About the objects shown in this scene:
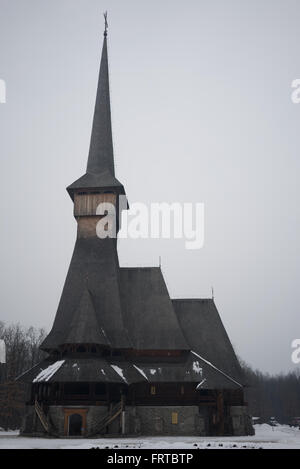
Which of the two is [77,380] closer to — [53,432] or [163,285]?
[53,432]

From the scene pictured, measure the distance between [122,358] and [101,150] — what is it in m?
18.9

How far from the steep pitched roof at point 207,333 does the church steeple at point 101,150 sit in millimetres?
11517

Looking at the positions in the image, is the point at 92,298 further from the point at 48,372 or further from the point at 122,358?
the point at 48,372

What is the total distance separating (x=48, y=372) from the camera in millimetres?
32156

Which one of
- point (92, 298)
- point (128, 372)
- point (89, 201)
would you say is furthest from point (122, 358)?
point (89, 201)

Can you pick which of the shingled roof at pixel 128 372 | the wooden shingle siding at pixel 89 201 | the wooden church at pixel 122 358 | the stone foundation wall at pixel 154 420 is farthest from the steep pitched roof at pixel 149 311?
the wooden shingle siding at pixel 89 201

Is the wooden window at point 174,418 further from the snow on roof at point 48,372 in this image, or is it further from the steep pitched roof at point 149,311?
the snow on roof at point 48,372

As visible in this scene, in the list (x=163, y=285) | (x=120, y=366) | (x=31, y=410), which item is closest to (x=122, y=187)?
(x=163, y=285)

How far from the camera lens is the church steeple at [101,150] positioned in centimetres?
4128

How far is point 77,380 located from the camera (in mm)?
30672
